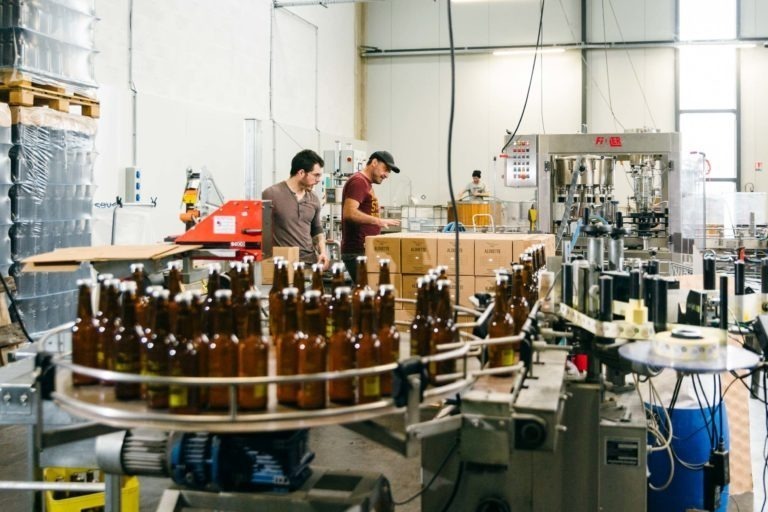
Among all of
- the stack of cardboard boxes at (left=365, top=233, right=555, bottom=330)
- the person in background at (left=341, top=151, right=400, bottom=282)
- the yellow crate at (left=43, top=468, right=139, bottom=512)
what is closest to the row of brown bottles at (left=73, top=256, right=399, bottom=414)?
the yellow crate at (left=43, top=468, right=139, bottom=512)

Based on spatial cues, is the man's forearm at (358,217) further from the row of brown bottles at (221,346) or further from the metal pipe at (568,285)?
the row of brown bottles at (221,346)

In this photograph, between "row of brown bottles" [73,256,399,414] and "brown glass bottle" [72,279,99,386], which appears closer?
"row of brown bottles" [73,256,399,414]

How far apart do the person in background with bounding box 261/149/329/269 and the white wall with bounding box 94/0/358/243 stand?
1.80m

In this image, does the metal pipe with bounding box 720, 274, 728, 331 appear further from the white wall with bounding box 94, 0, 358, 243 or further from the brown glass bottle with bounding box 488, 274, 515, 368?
the white wall with bounding box 94, 0, 358, 243

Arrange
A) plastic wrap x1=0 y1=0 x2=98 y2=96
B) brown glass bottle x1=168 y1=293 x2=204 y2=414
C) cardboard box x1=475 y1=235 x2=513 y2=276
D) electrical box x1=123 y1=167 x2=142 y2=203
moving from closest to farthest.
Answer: brown glass bottle x1=168 y1=293 x2=204 y2=414 → cardboard box x1=475 y1=235 x2=513 y2=276 → plastic wrap x1=0 y1=0 x2=98 y2=96 → electrical box x1=123 y1=167 x2=142 y2=203

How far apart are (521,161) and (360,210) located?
119 centimetres

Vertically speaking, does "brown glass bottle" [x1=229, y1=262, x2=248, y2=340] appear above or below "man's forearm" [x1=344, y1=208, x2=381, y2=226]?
below

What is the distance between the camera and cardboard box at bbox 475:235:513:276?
368 centimetres

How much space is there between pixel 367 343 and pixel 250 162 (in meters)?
6.90

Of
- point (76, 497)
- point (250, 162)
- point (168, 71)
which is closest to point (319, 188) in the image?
point (250, 162)

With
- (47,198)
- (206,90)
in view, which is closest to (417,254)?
(47,198)

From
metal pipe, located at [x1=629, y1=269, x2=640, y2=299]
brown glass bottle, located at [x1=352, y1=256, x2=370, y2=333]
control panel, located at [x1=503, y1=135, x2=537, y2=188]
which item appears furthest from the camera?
control panel, located at [x1=503, y1=135, x2=537, y2=188]

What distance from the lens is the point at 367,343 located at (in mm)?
1619

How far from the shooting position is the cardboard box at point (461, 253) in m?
3.72
